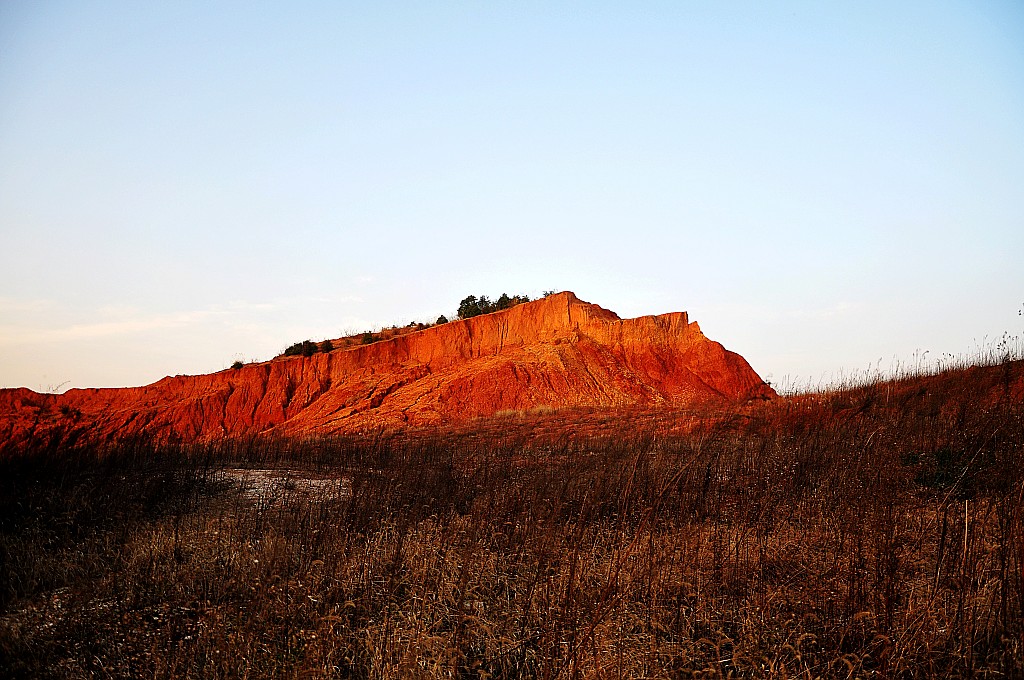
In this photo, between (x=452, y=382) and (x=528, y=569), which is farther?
(x=452, y=382)

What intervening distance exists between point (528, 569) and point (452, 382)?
76.2 feet

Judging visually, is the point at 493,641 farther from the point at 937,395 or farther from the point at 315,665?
the point at 937,395

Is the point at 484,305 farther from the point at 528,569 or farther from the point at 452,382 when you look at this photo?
the point at 528,569

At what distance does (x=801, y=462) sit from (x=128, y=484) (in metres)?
11.0

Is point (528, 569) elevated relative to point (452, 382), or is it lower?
lower

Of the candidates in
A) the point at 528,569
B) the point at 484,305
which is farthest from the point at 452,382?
the point at 528,569

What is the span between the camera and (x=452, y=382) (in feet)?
98.5

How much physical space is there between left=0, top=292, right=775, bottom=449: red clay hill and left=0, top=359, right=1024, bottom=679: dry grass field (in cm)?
1457

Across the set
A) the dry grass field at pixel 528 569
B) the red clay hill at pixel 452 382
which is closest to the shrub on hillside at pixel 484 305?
the red clay hill at pixel 452 382

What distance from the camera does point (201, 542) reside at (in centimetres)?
846

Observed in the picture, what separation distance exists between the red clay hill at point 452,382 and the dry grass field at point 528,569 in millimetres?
14571

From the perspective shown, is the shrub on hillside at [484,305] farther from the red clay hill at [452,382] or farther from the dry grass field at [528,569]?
the dry grass field at [528,569]

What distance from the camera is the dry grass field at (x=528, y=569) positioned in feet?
17.2

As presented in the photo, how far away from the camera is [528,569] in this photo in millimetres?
6934
